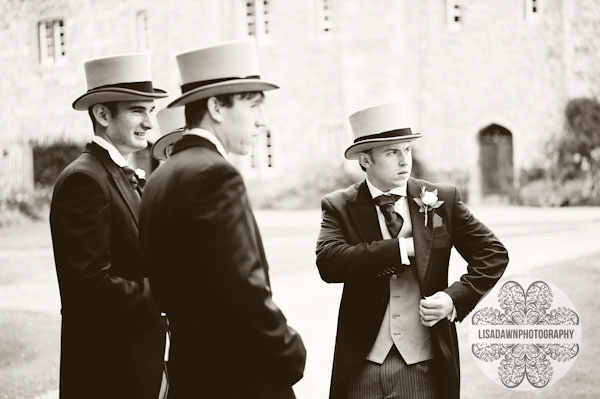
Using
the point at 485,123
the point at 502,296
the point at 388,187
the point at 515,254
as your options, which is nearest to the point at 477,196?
the point at 485,123

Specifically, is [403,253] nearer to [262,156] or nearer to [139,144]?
[139,144]

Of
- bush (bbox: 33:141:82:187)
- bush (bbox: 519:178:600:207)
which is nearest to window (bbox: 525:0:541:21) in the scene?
bush (bbox: 519:178:600:207)

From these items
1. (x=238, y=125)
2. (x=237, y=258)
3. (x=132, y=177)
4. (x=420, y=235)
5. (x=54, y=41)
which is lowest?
(x=420, y=235)

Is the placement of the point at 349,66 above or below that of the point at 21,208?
above

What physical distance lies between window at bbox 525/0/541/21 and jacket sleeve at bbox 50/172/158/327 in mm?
17115

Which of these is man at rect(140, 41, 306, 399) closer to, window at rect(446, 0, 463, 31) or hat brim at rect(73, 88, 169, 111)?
hat brim at rect(73, 88, 169, 111)

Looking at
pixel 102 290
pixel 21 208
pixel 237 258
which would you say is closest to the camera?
pixel 237 258

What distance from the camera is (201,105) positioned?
2375 millimetres

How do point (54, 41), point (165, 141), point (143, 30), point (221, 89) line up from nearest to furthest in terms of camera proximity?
point (221, 89)
point (165, 141)
point (143, 30)
point (54, 41)

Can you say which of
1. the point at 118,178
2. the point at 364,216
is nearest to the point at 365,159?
the point at 364,216

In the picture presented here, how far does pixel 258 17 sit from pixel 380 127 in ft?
59.6

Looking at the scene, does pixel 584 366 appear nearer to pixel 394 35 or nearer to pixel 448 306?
pixel 448 306

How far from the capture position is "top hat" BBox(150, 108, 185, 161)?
13.7 feet

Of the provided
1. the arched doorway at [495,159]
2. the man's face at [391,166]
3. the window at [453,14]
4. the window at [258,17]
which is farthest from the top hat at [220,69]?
the window at [258,17]
